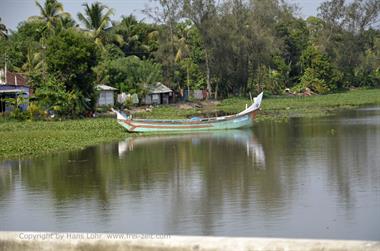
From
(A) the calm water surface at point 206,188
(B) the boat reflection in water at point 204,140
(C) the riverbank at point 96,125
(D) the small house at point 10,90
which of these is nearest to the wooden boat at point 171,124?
(B) the boat reflection in water at point 204,140

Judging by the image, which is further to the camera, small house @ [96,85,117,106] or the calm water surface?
small house @ [96,85,117,106]

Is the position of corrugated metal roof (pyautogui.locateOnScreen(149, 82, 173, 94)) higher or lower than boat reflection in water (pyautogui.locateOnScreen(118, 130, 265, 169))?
higher

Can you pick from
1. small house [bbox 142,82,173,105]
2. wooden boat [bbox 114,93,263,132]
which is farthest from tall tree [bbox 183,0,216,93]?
wooden boat [bbox 114,93,263,132]

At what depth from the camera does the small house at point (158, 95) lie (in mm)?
43831

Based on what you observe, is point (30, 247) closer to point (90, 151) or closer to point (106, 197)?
point (106, 197)

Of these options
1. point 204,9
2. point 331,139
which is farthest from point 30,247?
point 204,9

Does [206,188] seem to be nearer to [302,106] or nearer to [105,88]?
[105,88]

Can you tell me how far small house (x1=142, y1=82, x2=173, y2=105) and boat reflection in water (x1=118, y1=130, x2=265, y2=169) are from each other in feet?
54.1

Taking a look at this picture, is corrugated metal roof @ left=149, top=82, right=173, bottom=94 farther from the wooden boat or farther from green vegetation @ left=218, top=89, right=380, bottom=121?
the wooden boat

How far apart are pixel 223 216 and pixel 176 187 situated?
11.4 ft

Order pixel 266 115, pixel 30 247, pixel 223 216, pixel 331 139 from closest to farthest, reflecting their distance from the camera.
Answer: pixel 30 247 < pixel 223 216 < pixel 331 139 < pixel 266 115

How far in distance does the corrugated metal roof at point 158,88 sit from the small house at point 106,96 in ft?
13.4

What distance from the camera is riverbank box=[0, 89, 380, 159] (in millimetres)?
21688

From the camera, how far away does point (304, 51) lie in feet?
203
